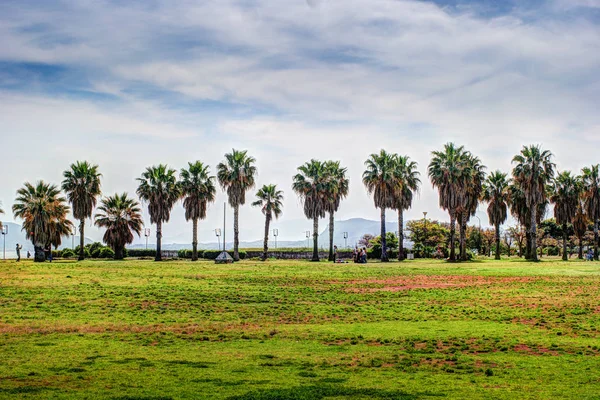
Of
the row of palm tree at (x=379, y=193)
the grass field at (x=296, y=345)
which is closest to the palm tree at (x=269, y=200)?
the row of palm tree at (x=379, y=193)

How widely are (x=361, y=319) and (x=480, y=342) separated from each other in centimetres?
514

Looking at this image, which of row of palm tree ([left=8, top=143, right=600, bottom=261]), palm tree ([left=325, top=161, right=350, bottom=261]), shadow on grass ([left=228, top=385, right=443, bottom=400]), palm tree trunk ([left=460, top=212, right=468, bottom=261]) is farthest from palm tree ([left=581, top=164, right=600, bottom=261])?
shadow on grass ([left=228, top=385, right=443, bottom=400])

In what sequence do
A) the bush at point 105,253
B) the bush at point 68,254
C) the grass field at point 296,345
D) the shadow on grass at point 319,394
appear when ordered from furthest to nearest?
the bush at point 68,254 → the bush at point 105,253 → the grass field at point 296,345 → the shadow on grass at point 319,394

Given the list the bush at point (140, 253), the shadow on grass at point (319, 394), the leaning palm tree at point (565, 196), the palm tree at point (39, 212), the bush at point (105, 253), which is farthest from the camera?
the bush at point (140, 253)

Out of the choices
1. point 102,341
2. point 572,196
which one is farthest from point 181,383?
point 572,196

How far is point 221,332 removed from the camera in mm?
17781

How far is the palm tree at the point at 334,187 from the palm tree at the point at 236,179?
10.9 metres

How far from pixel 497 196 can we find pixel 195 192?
41.8m

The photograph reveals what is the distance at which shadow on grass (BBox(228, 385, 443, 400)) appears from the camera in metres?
10.6

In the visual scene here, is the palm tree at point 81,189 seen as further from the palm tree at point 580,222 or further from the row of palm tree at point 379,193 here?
the palm tree at point 580,222

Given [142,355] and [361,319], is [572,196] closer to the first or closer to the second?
[361,319]

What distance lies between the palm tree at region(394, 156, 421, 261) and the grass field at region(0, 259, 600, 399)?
178 feet

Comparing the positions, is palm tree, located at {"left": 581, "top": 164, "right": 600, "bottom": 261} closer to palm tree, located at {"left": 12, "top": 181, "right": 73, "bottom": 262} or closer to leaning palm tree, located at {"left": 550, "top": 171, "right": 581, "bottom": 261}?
leaning palm tree, located at {"left": 550, "top": 171, "right": 581, "bottom": 261}

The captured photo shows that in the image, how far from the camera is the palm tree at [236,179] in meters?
88.4
